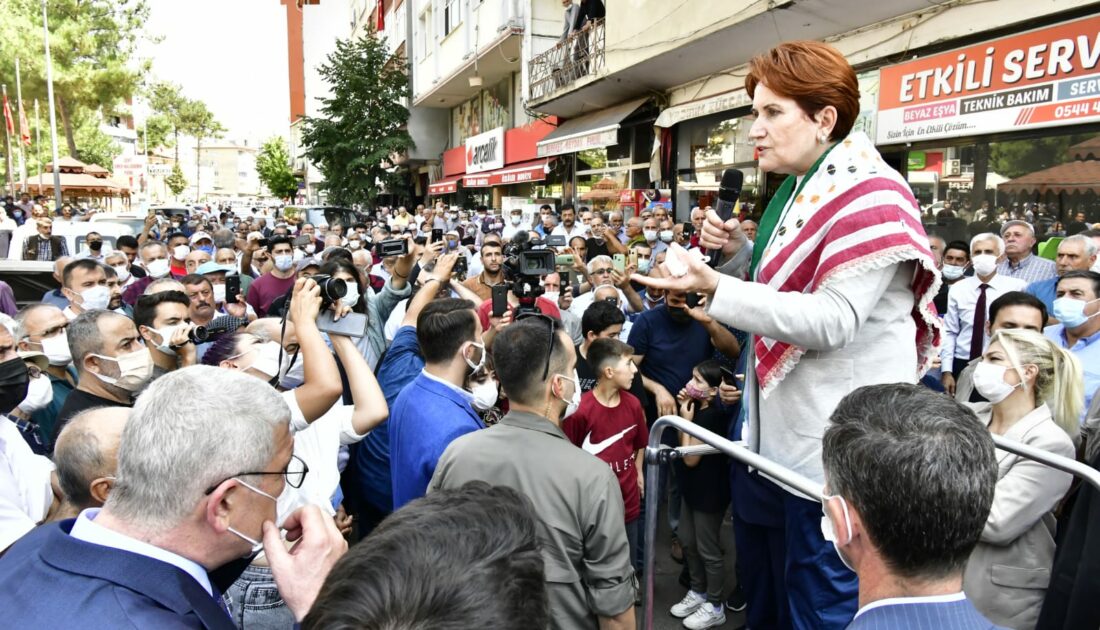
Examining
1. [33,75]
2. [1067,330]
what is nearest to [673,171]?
[1067,330]

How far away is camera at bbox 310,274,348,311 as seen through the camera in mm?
2801

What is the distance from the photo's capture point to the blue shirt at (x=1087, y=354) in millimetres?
4116

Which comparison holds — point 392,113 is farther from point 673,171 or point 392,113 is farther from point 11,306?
point 11,306

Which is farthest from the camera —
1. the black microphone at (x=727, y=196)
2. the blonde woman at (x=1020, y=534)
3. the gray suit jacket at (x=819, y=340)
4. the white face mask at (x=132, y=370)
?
the white face mask at (x=132, y=370)

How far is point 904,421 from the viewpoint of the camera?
138cm

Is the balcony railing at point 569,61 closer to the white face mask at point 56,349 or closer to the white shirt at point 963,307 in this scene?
the white shirt at point 963,307

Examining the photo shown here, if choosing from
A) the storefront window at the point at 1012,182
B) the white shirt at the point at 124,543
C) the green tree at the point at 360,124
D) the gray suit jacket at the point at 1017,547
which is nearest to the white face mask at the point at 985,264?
the storefront window at the point at 1012,182

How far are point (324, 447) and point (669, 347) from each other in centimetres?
265

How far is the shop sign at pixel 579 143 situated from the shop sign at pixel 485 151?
510 cm

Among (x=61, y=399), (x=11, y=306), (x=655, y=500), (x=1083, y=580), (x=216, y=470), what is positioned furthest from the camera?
(x=11, y=306)

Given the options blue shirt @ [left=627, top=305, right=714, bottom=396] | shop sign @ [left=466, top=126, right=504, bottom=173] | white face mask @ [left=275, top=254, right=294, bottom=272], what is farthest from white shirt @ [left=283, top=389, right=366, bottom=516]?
shop sign @ [left=466, top=126, right=504, bottom=173]

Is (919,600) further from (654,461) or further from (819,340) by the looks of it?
(654,461)

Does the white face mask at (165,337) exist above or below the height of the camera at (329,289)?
below

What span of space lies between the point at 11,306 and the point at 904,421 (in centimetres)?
803
